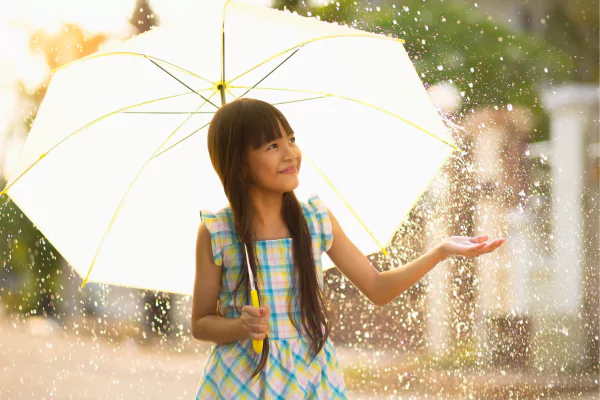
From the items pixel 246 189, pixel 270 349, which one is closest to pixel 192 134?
pixel 246 189

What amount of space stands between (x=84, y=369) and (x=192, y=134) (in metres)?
2.00

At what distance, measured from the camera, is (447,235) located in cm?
298

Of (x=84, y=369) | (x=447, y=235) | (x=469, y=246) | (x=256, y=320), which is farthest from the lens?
(x=84, y=369)

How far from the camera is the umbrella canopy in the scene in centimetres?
126

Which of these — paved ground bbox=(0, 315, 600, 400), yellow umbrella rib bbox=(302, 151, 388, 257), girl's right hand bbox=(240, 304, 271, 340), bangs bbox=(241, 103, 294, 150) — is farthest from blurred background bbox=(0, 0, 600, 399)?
girl's right hand bbox=(240, 304, 271, 340)

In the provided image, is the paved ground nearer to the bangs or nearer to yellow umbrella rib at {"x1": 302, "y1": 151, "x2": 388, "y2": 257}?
yellow umbrella rib at {"x1": 302, "y1": 151, "x2": 388, "y2": 257}

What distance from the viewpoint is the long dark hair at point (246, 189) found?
3.84 ft

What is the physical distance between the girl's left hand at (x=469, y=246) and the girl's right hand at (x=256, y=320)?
0.98ft

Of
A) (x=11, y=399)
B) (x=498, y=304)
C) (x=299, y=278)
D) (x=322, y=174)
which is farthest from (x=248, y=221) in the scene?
(x=11, y=399)

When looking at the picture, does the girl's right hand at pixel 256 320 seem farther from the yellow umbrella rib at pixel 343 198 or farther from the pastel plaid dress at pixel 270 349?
the yellow umbrella rib at pixel 343 198

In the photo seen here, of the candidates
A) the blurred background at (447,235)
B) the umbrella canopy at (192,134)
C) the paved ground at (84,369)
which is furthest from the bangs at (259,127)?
the paved ground at (84,369)

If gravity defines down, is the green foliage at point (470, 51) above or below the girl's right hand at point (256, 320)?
above

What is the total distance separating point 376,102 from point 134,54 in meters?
0.39

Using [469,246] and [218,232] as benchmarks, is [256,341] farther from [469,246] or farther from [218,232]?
[469,246]
